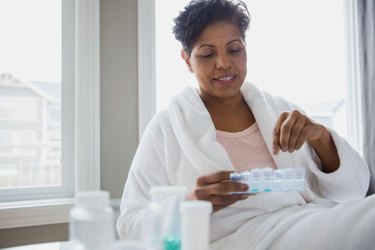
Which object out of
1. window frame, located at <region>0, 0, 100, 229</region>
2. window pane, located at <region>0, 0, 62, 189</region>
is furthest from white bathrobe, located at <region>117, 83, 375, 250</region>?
window pane, located at <region>0, 0, 62, 189</region>

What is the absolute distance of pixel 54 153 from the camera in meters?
1.57

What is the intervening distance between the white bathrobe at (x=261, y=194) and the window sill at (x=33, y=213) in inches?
19.0

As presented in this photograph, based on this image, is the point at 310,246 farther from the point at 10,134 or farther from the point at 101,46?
the point at 10,134

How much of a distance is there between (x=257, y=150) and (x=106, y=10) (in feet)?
2.99

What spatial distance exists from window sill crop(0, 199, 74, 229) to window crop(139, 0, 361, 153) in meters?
A: 1.15

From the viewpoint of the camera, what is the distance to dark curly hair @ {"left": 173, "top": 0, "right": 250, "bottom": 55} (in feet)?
3.79

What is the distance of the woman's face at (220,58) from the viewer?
1.15m

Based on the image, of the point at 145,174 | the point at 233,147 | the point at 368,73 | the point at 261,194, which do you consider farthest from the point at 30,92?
the point at 368,73

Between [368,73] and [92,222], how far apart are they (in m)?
1.84

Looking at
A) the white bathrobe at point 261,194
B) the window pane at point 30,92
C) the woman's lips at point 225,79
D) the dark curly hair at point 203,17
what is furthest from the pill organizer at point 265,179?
the window pane at point 30,92

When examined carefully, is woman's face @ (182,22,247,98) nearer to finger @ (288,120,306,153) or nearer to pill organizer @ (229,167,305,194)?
finger @ (288,120,306,153)

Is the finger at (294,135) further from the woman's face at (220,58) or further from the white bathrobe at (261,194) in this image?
the woman's face at (220,58)

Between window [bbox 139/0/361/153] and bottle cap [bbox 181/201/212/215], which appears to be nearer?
bottle cap [bbox 181/201/212/215]

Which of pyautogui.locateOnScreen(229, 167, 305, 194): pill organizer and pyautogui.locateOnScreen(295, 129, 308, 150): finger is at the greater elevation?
pyautogui.locateOnScreen(295, 129, 308, 150): finger
